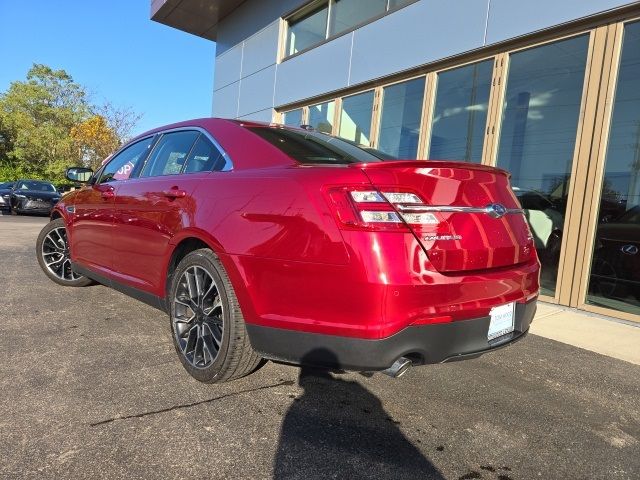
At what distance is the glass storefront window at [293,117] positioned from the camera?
10.8 metres

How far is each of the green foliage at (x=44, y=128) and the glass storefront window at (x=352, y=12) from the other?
30340 mm

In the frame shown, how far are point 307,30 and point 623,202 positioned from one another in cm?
782

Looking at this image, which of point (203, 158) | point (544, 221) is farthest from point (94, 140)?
point (203, 158)

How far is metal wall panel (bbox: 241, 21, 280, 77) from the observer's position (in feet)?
37.7

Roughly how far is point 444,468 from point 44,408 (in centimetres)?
188

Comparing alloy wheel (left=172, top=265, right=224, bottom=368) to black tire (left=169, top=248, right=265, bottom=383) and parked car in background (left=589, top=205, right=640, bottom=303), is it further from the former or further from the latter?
parked car in background (left=589, top=205, right=640, bottom=303)

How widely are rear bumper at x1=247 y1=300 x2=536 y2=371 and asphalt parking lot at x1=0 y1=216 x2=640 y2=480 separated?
14.9 inches

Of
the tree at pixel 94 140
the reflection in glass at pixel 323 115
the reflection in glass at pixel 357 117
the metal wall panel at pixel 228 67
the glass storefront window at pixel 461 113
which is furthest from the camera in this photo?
the tree at pixel 94 140

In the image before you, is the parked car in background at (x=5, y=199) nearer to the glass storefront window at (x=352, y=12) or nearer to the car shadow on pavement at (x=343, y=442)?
the glass storefront window at (x=352, y=12)

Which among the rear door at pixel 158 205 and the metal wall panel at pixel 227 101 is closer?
the rear door at pixel 158 205

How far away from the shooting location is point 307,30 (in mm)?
10617

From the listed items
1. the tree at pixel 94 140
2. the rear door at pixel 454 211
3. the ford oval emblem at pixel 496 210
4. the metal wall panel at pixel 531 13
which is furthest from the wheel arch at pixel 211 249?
the tree at pixel 94 140

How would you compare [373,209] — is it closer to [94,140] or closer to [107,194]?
[107,194]

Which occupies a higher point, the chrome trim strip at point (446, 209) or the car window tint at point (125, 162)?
the car window tint at point (125, 162)
